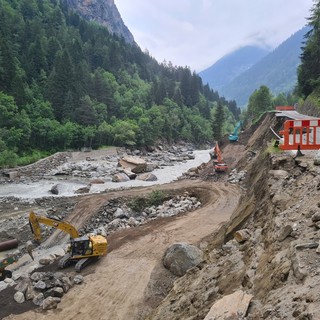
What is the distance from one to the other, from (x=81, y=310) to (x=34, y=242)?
968cm

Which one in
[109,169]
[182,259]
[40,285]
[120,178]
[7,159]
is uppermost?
[7,159]

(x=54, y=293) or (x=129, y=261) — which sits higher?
(x=129, y=261)

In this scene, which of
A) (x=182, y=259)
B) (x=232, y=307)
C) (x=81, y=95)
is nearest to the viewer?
(x=232, y=307)

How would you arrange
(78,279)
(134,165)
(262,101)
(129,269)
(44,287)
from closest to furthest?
(44,287)
(78,279)
(129,269)
(134,165)
(262,101)

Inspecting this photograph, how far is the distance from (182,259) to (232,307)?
9.42 m

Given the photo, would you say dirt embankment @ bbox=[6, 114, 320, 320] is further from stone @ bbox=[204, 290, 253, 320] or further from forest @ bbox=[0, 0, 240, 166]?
forest @ bbox=[0, 0, 240, 166]

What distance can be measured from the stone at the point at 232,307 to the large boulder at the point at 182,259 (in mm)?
8559

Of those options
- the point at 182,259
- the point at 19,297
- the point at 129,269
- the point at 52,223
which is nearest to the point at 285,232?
the point at 182,259

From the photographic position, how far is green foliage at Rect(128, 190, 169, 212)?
29.1 m

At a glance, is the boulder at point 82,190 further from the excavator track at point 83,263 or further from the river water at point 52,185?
the excavator track at point 83,263

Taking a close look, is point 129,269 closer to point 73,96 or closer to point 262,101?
point 73,96

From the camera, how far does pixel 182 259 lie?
16812 millimetres

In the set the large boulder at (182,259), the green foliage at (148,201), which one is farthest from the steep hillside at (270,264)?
the green foliage at (148,201)

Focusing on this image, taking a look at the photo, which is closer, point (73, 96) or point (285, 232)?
point (285, 232)
